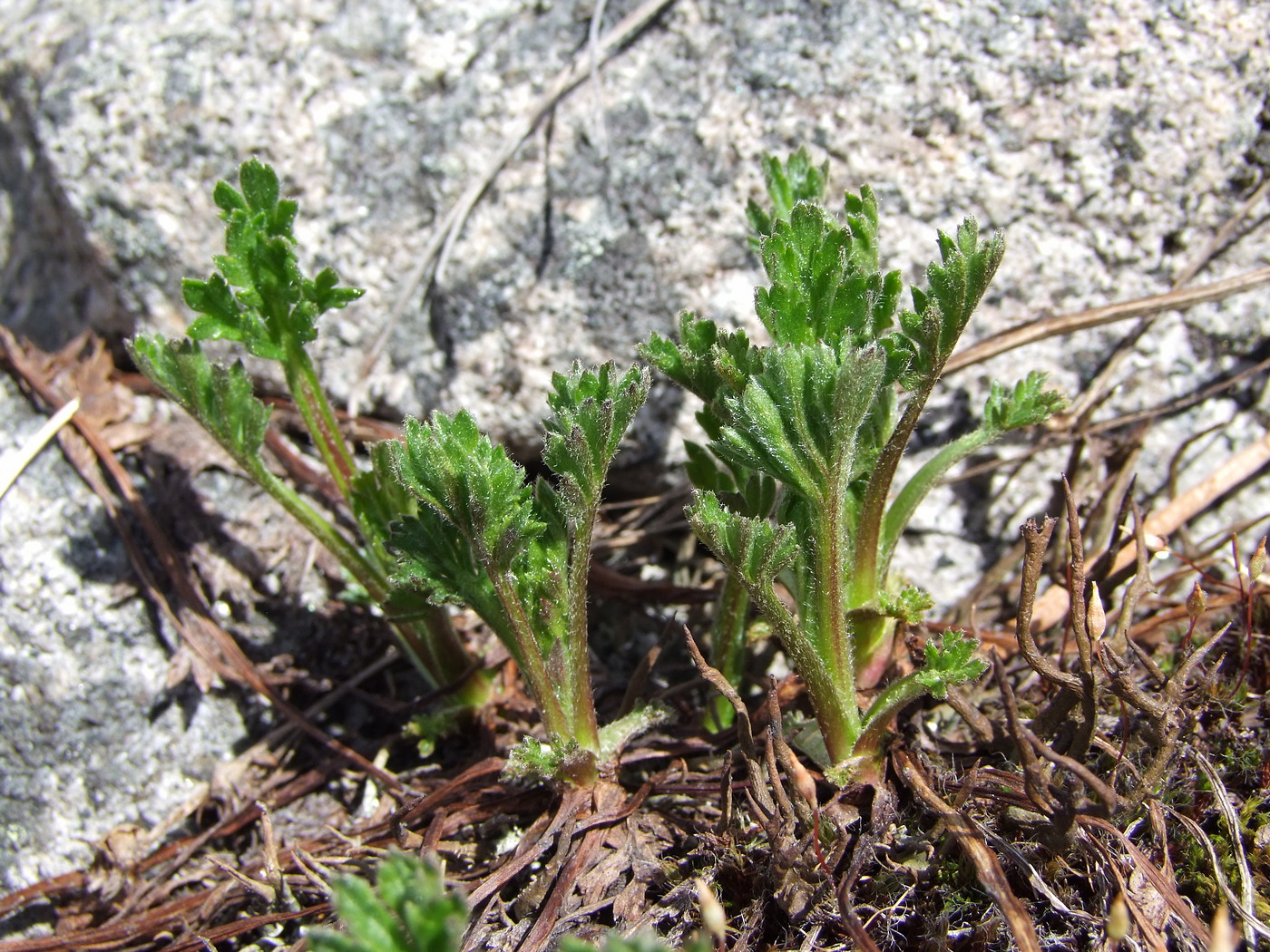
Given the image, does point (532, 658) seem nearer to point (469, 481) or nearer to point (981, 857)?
point (469, 481)

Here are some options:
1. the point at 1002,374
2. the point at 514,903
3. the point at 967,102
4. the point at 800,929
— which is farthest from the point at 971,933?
the point at 967,102

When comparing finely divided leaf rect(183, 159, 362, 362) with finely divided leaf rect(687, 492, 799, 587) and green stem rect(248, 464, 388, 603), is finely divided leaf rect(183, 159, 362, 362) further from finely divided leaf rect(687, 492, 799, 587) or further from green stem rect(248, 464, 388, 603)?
finely divided leaf rect(687, 492, 799, 587)

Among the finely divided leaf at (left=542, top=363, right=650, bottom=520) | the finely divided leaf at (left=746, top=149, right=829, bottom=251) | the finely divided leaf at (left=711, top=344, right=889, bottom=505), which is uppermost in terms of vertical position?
the finely divided leaf at (left=746, top=149, right=829, bottom=251)

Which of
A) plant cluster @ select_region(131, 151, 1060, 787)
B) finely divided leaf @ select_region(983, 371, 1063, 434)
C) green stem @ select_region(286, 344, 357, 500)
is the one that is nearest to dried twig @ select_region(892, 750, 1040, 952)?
plant cluster @ select_region(131, 151, 1060, 787)

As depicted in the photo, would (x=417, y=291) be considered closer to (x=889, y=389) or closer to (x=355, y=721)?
(x=355, y=721)

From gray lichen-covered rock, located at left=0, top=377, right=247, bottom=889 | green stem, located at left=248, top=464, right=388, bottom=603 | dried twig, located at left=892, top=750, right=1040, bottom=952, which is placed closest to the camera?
dried twig, located at left=892, top=750, right=1040, bottom=952

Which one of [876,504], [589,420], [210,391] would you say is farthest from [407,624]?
[876,504]
